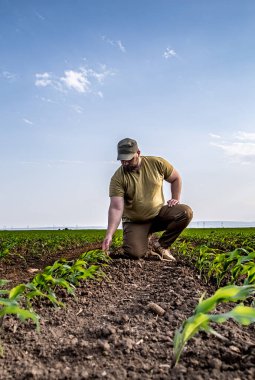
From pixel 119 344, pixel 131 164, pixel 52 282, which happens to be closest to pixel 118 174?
pixel 131 164

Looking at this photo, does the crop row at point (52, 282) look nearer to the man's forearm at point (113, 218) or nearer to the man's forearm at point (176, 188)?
the man's forearm at point (113, 218)

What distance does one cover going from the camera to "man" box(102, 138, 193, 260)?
6.02 metres

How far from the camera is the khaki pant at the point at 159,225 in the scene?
20.4 ft

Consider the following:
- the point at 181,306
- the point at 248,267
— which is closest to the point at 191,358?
the point at 181,306

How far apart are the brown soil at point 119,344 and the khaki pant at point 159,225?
2591 mm

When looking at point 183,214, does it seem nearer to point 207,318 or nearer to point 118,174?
point 118,174

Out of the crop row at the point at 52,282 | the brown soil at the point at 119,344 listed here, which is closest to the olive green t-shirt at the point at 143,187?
the crop row at the point at 52,282

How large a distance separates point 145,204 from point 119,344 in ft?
13.5

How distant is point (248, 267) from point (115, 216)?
2613mm

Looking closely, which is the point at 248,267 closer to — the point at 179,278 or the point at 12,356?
the point at 179,278

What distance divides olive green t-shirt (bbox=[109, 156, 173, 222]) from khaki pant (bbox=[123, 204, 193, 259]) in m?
0.11

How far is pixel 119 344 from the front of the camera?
2.13 metres

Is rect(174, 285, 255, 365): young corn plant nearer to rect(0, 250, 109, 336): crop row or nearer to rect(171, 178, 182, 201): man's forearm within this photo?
rect(0, 250, 109, 336): crop row

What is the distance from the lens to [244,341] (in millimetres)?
2172
